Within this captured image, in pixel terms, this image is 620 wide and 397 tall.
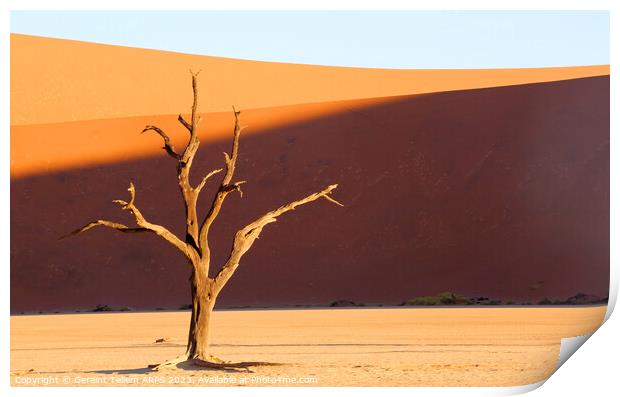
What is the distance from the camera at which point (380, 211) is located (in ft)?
110

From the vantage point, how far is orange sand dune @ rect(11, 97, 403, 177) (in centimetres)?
3703

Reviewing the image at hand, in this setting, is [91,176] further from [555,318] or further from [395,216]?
[555,318]

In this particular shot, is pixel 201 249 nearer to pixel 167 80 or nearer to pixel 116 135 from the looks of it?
pixel 116 135

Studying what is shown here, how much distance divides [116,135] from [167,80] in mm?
10738

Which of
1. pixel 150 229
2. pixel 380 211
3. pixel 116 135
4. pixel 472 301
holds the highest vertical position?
pixel 116 135

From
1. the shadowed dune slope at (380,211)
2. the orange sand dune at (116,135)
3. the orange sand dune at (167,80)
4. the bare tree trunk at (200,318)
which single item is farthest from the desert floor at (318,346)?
the orange sand dune at (167,80)

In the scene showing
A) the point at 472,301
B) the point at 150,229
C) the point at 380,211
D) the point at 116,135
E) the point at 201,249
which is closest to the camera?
the point at 150,229

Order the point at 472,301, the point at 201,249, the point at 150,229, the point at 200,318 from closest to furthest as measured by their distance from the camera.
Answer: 1. the point at 150,229
2. the point at 201,249
3. the point at 200,318
4. the point at 472,301

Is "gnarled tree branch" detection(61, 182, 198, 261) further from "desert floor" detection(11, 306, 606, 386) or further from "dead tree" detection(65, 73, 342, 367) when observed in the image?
"desert floor" detection(11, 306, 606, 386)

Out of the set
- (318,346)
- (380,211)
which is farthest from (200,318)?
(380,211)

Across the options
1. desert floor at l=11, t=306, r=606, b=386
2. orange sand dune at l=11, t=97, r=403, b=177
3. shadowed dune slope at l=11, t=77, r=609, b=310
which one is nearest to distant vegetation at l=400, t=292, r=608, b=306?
shadowed dune slope at l=11, t=77, r=609, b=310

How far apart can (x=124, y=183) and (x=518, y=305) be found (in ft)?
47.3

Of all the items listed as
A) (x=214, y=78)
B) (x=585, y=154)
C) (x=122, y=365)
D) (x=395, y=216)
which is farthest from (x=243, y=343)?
(x=214, y=78)

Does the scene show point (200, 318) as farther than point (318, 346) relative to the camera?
No
